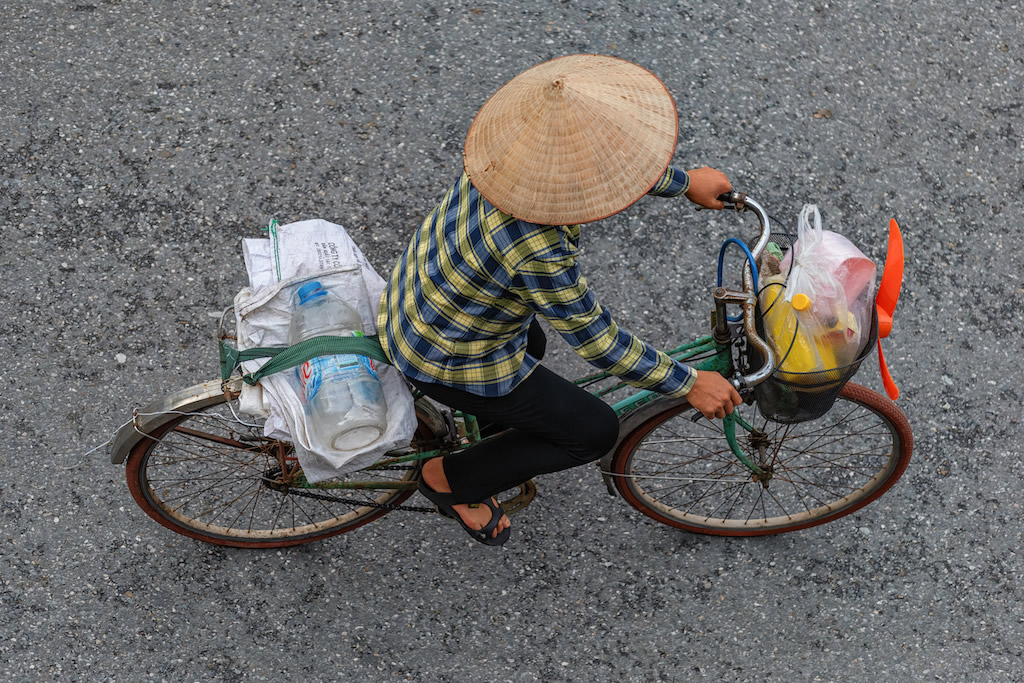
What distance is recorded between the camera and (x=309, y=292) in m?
2.65

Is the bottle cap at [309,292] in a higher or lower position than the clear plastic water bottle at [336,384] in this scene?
higher

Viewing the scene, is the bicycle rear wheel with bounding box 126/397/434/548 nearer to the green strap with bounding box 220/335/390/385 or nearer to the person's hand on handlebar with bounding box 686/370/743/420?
the green strap with bounding box 220/335/390/385

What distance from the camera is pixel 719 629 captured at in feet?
10.8

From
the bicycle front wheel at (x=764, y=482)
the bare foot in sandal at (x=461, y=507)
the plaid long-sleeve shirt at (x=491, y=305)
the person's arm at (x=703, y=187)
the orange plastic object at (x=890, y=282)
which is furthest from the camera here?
the bicycle front wheel at (x=764, y=482)

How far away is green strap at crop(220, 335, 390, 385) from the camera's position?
8.29ft

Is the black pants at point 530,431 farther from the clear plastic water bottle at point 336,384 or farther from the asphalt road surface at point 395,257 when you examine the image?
the asphalt road surface at point 395,257

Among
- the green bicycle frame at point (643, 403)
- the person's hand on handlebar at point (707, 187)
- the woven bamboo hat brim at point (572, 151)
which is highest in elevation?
the woven bamboo hat brim at point (572, 151)

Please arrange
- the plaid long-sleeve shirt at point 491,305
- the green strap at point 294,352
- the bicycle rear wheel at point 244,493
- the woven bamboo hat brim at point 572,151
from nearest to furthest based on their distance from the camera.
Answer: the woven bamboo hat brim at point 572,151 → the plaid long-sleeve shirt at point 491,305 → the green strap at point 294,352 → the bicycle rear wheel at point 244,493

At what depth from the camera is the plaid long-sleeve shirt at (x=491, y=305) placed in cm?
207

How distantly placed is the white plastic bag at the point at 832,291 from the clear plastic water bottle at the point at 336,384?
1.12 metres

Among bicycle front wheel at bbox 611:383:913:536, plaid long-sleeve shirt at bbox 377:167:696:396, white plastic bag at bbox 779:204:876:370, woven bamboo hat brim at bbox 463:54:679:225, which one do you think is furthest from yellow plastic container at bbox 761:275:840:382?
bicycle front wheel at bbox 611:383:913:536

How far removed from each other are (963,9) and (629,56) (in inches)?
66.0

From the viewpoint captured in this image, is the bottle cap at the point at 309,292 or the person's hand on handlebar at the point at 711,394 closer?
the person's hand on handlebar at the point at 711,394

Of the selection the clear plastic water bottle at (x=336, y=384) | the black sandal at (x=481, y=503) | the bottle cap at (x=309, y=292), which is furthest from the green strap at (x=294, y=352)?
the black sandal at (x=481, y=503)
